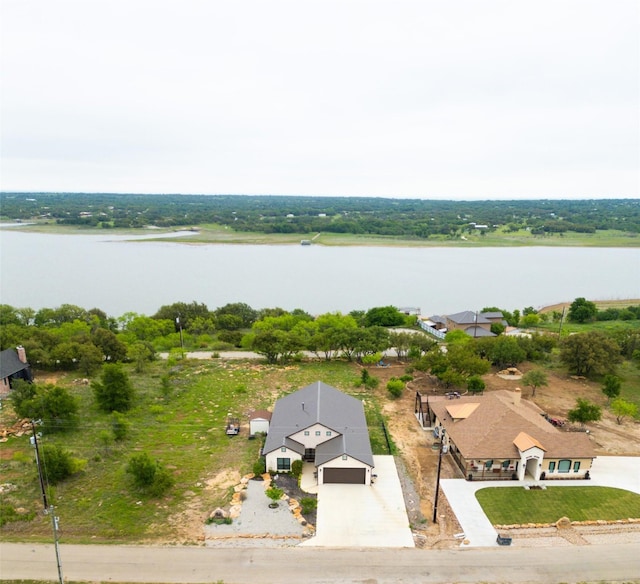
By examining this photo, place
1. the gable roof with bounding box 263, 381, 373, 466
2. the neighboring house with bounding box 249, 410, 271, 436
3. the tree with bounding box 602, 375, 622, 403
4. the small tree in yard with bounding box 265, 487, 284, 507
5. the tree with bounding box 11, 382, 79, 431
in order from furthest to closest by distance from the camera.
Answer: the tree with bounding box 602, 375, 622, 403, the neighboring house with bounding box 249, 410, 271, 436, the tree with bounding box 11, 382, 79, 431, the gable roof with bounding box 263, 381, 373, 466, the small tree in yard with bounding box 265, 487, 284, 507

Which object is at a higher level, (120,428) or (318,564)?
(120,428)

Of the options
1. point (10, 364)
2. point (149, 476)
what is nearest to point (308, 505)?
point (149, 476)

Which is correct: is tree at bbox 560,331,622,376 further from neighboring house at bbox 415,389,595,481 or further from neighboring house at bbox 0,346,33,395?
neighboring house at bbox 0,346,33,395

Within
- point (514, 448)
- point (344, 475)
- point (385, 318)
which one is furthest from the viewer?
point (385, 318)

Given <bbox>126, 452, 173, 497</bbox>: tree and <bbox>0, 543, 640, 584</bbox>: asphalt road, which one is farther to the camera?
<bbox>126, 452, 173, 497</bbox>: tree

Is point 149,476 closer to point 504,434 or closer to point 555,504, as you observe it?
point 504,434

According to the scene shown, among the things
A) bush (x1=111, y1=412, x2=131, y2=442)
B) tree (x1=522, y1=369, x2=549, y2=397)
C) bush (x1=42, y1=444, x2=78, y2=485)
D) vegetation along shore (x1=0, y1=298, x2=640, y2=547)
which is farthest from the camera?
tree (x1=522, y1=369, x2=549, y2=397)

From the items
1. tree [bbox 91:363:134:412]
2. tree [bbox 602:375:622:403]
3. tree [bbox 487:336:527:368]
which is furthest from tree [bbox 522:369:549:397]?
tree [bbox 91:363:134:412]
